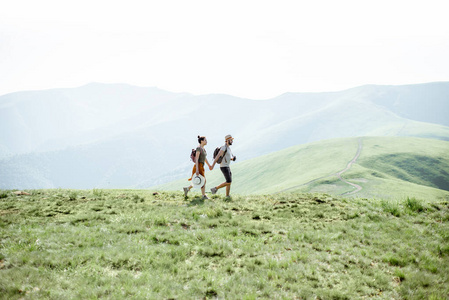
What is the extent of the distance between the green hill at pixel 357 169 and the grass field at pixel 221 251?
61511 mm

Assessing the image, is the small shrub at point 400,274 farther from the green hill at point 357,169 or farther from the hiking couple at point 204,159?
the green hill at point 357,169

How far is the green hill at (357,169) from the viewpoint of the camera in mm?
78312

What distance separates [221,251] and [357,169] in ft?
334

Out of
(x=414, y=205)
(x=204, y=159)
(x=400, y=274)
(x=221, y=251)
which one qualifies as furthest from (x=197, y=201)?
Answer: (x=414, y=205)

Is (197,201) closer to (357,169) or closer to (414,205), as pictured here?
(414,205)

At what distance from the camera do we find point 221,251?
9016mm

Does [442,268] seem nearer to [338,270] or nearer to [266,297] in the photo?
[338,270]

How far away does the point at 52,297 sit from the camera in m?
6.20

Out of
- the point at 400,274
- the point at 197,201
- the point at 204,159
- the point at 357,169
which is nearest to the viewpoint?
the point at 400,274

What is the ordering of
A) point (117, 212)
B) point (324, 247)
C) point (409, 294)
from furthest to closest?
1. point (117, 212)
2. point (324, 247)
3. point (409, 294)

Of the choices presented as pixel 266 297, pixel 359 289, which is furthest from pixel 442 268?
pixel 266 297

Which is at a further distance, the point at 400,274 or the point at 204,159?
the point at 204,159

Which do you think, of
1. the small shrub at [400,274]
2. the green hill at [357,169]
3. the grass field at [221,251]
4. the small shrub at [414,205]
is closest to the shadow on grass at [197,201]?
the grass field at [221,251]

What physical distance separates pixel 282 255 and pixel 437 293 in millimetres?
4200
